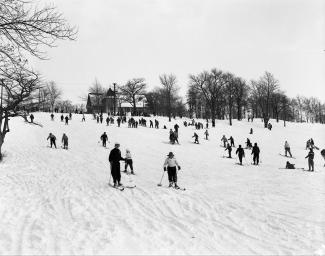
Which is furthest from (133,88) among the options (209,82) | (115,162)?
(115,162)

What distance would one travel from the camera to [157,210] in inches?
432

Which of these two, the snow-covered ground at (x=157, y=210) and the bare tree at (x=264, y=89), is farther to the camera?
the bare tree at (x=264, y=89)

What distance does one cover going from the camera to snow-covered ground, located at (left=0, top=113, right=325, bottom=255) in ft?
25.7

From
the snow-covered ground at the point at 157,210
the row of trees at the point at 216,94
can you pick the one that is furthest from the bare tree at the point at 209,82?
the snow-covered ground at the point at 157,210

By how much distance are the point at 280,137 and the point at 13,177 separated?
40.4m

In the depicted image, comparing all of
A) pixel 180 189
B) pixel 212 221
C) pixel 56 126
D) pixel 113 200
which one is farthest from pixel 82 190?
pixel 56 126

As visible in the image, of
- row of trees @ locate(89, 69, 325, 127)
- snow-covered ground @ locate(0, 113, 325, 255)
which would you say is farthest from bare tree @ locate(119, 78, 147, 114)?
snow-covered ground @ locate(0, 113, 325, 255)

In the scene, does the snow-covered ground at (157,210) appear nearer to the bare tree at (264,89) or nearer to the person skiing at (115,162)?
the person skiing at (115,162)

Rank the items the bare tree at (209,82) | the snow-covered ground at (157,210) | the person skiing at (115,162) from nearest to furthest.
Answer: the snow-covered ground at (157,210) → the person skiing at (115,162) → the bare tree at (209,82)

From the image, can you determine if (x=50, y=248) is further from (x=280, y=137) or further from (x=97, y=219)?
(x=280, y=137)

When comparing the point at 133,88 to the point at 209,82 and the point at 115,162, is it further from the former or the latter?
the point at 115,162

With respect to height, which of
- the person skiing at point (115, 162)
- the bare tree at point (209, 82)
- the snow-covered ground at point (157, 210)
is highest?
the bare tree at point (209, 82)

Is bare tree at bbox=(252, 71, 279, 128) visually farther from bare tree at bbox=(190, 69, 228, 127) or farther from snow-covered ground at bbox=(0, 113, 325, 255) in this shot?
snow-covered ground at bbox=(0, 113, 325, 255)

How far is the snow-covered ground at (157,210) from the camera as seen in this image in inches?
309
